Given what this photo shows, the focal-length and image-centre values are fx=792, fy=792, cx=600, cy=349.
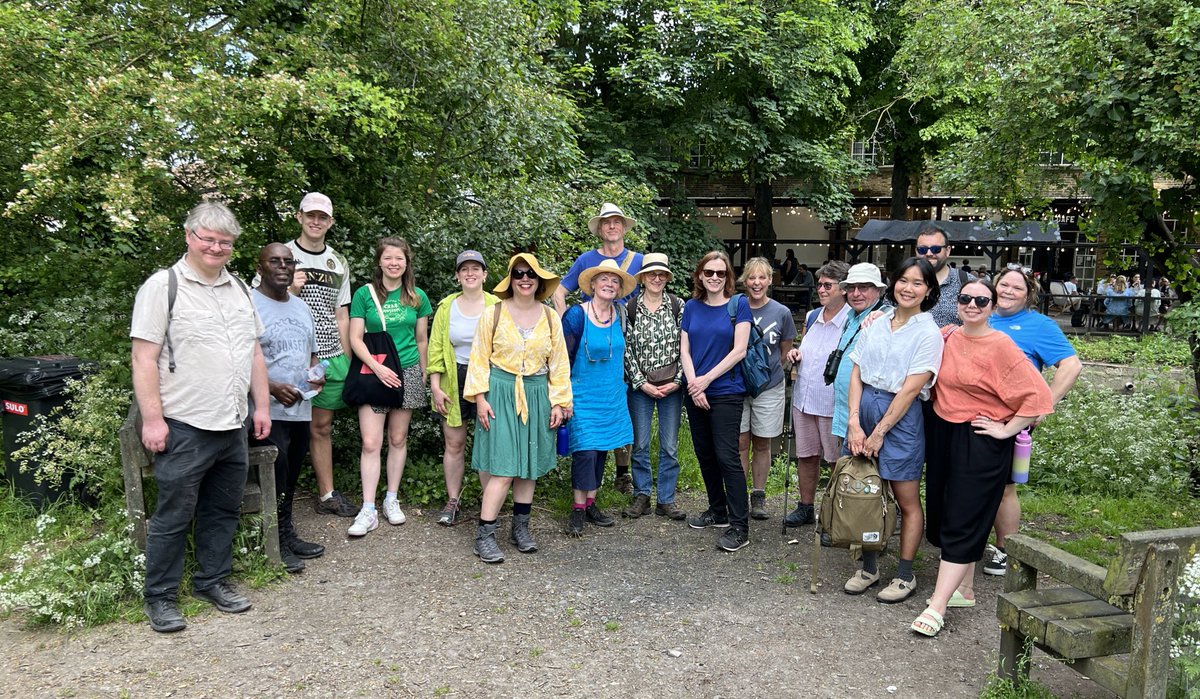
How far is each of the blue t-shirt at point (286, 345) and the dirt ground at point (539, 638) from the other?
36.2 inches

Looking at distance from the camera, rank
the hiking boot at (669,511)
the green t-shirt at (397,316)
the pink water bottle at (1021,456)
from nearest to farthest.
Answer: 1. the pink water bottle at (1021,456)
2. the green t-shirt at (397,316)
3. the hiking boot at (669,511)

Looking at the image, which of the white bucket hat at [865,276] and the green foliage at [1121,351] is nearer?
the white bucket hat at [865,276]

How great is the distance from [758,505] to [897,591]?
1479 millimetres

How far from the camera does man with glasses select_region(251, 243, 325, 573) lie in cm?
442

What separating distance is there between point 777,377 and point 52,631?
4.23 meters

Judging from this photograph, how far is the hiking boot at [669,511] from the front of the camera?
5.56 m

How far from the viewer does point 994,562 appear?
476 centimetres

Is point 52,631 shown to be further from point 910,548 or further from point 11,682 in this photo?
point 910,548

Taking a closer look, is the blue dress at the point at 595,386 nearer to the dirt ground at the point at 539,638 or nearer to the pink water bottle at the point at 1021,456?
the dirt ground at the point at 539,638

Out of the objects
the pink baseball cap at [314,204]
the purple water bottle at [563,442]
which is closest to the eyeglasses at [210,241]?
the pink baseball cap at [314,204]

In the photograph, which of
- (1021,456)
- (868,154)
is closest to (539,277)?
(1021,456)

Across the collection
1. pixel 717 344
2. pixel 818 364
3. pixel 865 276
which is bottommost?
pixel 818 364

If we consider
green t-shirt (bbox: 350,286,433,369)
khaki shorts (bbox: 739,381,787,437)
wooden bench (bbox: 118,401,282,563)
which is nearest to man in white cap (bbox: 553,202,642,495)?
green t-shirt (bbox: 350,286,433,369)

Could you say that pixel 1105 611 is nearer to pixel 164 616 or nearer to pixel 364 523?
pixel 364 523
